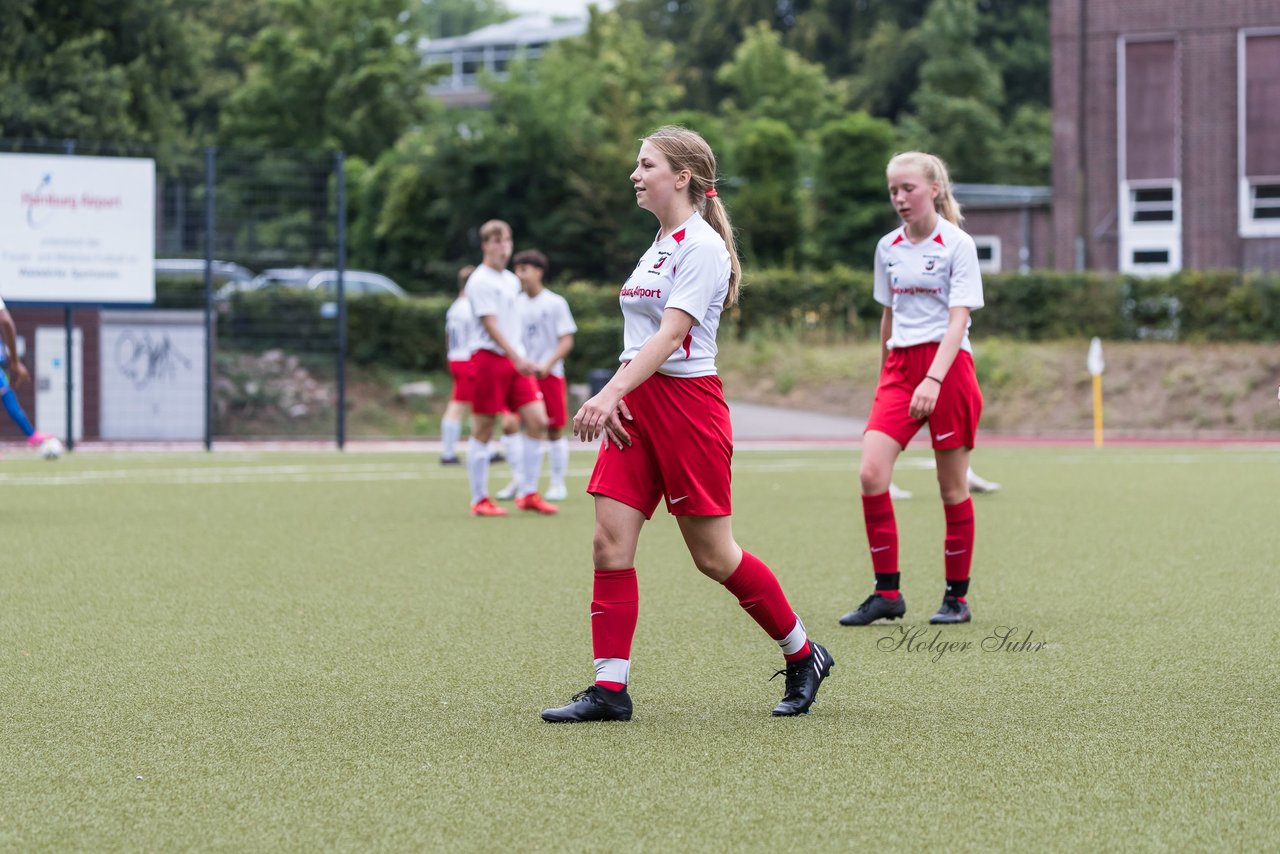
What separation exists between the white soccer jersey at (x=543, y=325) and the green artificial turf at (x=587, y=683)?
2.31m

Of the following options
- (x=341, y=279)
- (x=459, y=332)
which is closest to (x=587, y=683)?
(x=459, y=332)

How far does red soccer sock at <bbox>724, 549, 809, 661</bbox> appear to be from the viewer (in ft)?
17.3

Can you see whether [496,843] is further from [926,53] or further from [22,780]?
[926,53]

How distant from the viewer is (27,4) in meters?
31.9

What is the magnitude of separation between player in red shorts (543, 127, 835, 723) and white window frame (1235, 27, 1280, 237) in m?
39.9

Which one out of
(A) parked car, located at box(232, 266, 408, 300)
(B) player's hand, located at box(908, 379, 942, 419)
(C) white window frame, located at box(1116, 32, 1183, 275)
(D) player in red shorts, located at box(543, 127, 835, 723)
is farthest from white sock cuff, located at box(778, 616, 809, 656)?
(C) white window frame, located at box(1116, 32, 1183, 275)

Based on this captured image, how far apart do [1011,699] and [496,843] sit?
7.30 ft

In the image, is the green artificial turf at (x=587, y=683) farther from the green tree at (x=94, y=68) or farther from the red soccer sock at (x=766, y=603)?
the green tree at (x=94, y=68)

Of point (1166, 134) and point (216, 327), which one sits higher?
point (1166, 134)

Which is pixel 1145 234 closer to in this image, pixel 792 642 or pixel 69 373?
pixel 69 373

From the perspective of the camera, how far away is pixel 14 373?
10703 mm

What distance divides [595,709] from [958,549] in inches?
103

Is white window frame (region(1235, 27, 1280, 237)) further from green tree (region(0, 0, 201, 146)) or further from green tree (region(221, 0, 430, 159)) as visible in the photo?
green tree (region(0, 0, 201, 146))

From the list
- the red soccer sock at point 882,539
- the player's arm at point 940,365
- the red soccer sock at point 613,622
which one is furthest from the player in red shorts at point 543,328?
the red soccer sock at point 613,622
